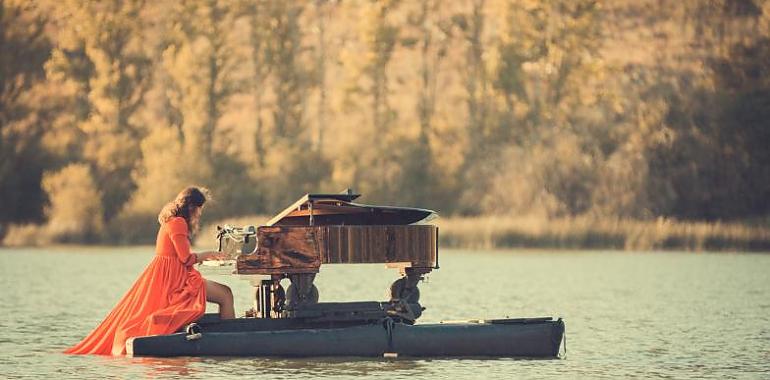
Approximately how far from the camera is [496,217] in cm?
6297

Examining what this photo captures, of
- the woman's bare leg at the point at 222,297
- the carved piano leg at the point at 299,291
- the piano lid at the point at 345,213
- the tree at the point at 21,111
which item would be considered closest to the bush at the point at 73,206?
the tree at the point at 21,111

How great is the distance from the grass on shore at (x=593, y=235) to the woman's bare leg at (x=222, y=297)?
35.2m

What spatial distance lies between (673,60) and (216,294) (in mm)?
83066

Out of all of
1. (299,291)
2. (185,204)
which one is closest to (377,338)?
(299,291)

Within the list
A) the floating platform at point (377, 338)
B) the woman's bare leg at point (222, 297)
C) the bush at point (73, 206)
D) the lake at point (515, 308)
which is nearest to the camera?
the lake at point (515, 308)

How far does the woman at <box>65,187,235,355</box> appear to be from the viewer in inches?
775

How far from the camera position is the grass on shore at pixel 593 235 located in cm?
5462

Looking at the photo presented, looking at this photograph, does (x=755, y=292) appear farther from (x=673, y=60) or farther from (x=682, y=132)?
(x=673, y=60)

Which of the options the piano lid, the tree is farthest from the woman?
the tree

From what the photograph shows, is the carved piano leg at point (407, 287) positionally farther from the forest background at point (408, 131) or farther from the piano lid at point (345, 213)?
the forest background at point (408, 131)

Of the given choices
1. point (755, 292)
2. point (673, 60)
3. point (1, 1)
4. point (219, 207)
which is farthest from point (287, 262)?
point (673, 60)

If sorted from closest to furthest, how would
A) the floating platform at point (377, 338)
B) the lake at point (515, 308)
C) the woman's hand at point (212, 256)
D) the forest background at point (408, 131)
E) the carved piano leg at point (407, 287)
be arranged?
the lake at point (515, 308)
the woman's hand at point (212, 256)
the floating platform at point (377, 338)
the carved piano leg at point (407, 287)
the forest background at point (408, 131)

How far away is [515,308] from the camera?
31.1 m

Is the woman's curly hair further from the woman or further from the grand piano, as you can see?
the grand piano
